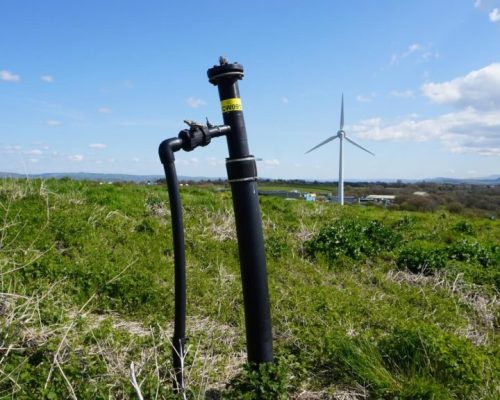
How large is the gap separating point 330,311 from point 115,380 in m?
2.60

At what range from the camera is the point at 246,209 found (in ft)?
10.3

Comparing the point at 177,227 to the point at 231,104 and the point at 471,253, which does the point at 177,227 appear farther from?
the point at 471,253

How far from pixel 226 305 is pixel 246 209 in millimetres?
2235

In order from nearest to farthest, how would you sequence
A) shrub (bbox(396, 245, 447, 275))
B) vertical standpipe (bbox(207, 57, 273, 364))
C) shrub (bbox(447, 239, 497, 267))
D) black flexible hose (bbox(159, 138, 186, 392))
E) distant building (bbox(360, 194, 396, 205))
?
black flexible hose (bbox(159, 138, 186, 392)) < vertical standpipe (bbox(207, 57, 273, 364)) < shrub (bbox(396, 245, 447, 275)) < shrub (bbox(447, 239, 497, 267)) < distant building (bbox(360, 194, 396, 205))

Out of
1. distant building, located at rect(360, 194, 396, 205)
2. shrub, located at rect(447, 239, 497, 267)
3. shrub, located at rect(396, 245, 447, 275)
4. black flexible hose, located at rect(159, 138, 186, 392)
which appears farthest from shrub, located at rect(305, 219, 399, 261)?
distant building, located at rect(360, 194, 396, 205)

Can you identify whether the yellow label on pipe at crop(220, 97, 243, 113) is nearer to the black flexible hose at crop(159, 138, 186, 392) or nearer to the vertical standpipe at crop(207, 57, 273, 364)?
the vertical standpipe at crop(207, 57, 273, 364)

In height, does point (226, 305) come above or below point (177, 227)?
below

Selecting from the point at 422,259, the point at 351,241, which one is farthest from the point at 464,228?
the point at 351,241

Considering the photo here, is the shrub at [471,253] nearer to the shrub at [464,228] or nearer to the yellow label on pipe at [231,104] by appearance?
the shrub at [464,228]

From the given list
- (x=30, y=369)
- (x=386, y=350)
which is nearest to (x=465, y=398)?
(x=386, y=350)

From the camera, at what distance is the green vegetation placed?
3.30m

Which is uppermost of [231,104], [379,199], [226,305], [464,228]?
[231,104]

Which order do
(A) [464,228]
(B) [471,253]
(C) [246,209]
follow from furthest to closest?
(A) [464,228], (B) [471,253], (C) [246,209]

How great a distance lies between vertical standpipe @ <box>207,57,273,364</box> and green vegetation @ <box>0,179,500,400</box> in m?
0.30
